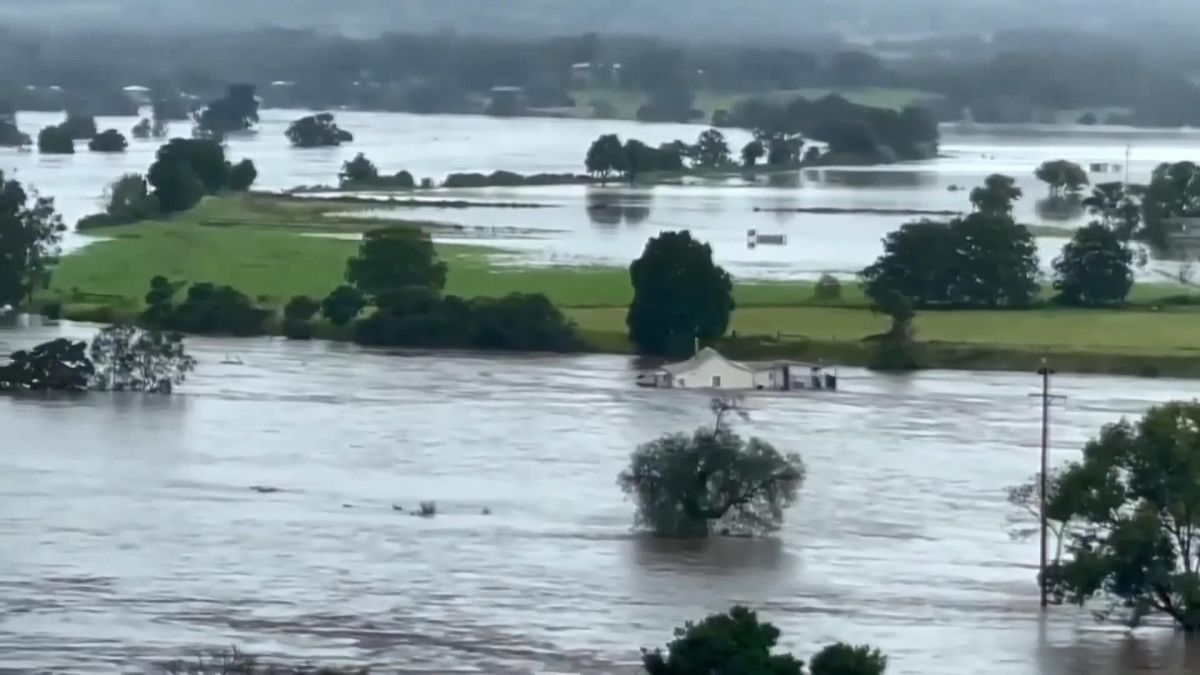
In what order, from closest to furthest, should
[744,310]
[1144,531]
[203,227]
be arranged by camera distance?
[1144,531], [744,310], [203,227]

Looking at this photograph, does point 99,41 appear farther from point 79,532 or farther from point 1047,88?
point 79,532

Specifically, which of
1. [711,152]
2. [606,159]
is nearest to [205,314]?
[606,159]

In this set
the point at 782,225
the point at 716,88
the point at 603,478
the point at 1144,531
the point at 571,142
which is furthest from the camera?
the point at 716,88

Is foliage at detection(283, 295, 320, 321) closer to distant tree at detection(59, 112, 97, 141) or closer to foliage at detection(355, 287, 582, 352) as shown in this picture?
foliage at detection(355, 287, 582, 352)

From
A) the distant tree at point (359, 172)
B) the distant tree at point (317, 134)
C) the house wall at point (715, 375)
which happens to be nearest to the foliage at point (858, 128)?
the distant tree at point (317, 134)

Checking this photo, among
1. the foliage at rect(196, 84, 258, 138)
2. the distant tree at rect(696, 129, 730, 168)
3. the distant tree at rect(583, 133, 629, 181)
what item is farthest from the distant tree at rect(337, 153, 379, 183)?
the foliage at rect(196, 84, 258, 138)

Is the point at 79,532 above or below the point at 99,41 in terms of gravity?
below

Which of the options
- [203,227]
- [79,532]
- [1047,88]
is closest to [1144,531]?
[79,532]

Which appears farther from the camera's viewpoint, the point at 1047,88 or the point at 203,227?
the point at 1047,88
